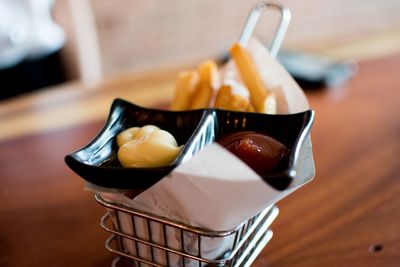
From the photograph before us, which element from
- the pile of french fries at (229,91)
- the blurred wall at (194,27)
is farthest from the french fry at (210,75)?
the blurred wall at (194,27)

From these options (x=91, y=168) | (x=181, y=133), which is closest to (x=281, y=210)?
(x=181, y=133)

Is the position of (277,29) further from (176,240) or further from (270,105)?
(176,240)

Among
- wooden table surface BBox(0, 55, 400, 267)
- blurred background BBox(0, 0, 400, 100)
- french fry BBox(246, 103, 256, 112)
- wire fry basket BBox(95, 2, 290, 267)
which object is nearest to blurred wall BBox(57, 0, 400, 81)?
blurred background BBox(0, 0, 400, 100)

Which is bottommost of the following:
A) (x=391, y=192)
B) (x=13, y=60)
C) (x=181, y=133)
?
(x=391, y=192)

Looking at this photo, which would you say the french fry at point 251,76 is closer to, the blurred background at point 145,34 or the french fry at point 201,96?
the french fry at point 201,96

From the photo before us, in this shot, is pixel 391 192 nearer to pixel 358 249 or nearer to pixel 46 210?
pixel 358 249

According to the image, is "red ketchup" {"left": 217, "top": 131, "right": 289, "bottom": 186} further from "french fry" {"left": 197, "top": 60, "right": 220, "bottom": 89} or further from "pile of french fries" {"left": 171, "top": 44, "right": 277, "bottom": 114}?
"french fry" {"left": 197, "top": 60, "right": 220, "bottom": 89}

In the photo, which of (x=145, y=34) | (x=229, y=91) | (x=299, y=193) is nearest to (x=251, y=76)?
(x=229, y=91)
